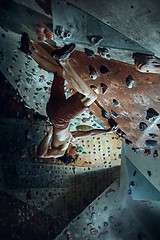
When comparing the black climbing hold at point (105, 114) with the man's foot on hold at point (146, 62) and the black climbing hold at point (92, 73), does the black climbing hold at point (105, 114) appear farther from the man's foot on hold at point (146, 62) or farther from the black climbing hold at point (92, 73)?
the man's foot on hold at point (146, 62)

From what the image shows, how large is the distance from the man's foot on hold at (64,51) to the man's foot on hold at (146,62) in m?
0.34

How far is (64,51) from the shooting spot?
72.4 inches

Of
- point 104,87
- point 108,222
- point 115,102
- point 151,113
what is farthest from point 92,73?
point 108,222

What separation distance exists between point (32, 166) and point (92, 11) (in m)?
2.20

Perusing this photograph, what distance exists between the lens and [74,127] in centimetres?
298

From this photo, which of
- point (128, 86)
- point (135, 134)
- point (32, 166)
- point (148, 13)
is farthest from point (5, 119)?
point (148, 13)

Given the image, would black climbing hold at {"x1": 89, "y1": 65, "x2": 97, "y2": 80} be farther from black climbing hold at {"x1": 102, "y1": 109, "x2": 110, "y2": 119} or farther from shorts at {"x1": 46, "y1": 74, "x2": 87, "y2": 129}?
black climbing hold at {"x1": 102, "y1": 109, "x2": 110, "y2": 119}

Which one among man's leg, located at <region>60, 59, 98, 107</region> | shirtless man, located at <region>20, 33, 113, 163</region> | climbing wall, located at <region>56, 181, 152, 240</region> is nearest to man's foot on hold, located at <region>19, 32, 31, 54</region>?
shirtless man, located at <region>20, 33, 113, 163</region>

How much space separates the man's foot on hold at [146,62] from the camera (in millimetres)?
1453

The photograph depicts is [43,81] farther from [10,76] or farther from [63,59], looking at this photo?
[63,59]

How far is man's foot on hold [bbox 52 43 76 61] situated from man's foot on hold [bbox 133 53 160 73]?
336 mm

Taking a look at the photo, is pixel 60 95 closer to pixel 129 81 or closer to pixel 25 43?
pixel 25 43

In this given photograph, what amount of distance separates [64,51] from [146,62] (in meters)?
0.48

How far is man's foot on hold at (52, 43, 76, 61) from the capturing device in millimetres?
1772
